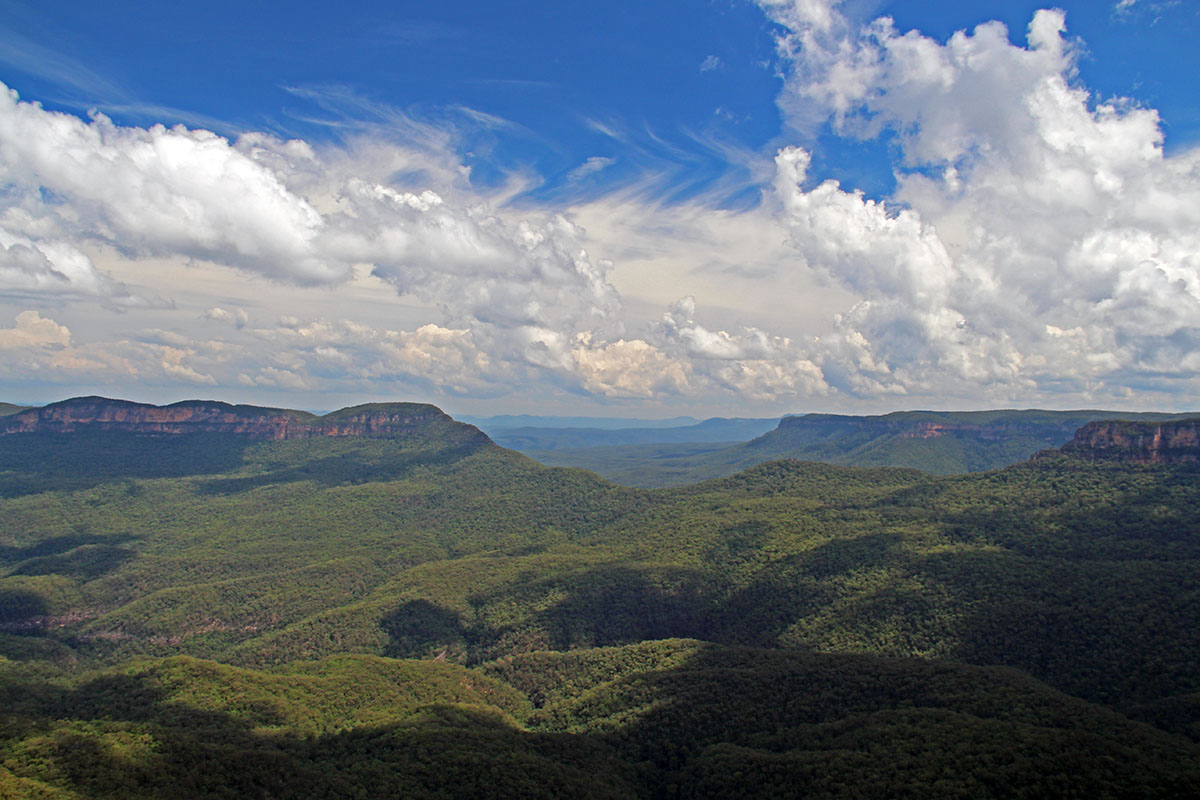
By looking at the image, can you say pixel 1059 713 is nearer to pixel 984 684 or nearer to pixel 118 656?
pixel 984 684

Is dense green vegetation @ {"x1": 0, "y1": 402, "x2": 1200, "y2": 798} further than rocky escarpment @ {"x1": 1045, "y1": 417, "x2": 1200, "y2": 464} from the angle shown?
No

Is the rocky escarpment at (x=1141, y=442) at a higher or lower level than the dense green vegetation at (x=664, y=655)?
higher

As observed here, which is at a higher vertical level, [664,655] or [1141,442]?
[1141,442]

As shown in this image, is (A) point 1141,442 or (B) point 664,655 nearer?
(B) point 664,655

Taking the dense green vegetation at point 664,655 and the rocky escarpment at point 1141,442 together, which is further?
the rocky escarpment at point 1141,442

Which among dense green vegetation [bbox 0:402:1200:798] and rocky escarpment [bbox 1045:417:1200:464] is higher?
rocky escarpment [bbox 1045:417:1200:464]
